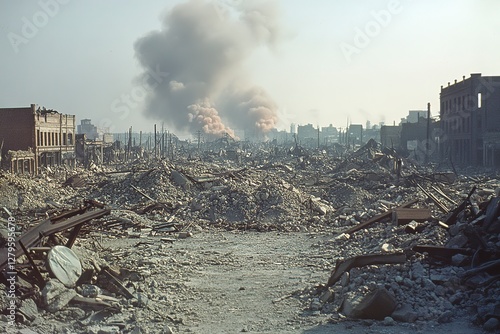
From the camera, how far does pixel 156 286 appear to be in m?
9.63

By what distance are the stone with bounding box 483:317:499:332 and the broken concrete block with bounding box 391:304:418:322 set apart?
1.00m

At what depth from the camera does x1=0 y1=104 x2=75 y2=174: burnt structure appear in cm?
3773

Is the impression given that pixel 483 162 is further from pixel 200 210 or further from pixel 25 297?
pixel 25 297

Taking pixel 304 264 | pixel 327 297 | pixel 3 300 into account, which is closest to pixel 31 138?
pixel 304 264

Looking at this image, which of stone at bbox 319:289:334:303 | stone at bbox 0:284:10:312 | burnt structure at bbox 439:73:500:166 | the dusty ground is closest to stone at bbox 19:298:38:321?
stone at bbox 0:284:10:312

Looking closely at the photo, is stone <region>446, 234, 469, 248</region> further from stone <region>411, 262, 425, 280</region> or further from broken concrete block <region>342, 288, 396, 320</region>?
broken concrete block <region>342, 288, 396, 320</region>

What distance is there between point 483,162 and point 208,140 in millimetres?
72108

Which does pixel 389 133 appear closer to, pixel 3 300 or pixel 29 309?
pixel 29 309

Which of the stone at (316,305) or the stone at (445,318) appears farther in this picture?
the stone at (316,305)

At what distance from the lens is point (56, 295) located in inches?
308

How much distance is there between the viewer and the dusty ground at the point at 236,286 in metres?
7.69

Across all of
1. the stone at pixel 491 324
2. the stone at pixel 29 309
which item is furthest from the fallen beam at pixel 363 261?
the stone at pixel 29 309

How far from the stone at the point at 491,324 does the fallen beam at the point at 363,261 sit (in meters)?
2.36

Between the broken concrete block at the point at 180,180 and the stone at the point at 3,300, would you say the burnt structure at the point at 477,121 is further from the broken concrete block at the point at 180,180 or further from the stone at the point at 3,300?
the stone at the point at 3,300
